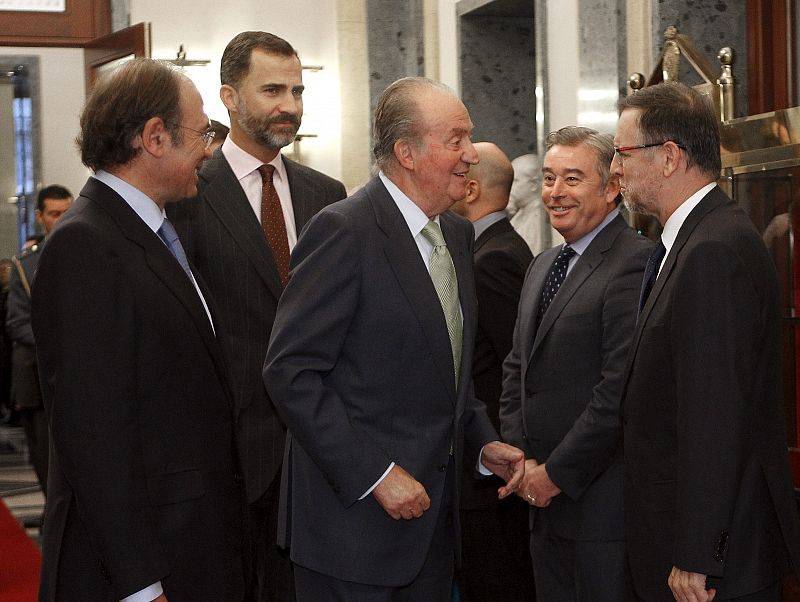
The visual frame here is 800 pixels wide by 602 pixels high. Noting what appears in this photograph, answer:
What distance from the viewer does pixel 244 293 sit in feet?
10.8

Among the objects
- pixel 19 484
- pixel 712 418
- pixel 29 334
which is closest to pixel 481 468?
pixel 712 418

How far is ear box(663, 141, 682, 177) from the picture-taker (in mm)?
→ 2674

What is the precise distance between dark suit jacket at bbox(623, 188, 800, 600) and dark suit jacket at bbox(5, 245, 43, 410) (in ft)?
15.8

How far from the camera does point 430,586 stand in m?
2.80

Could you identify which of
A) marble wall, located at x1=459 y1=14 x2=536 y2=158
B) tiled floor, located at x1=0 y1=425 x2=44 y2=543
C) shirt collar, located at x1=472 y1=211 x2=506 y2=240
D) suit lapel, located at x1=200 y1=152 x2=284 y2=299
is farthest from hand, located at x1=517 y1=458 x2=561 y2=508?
marble wall, located at x1=459 y1=14 x2=536 y2=158

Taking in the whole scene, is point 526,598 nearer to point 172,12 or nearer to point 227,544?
point 227,544

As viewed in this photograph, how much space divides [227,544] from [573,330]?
1.33 metres

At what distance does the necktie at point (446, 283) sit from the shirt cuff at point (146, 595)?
0.92m

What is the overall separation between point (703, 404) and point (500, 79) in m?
5.31

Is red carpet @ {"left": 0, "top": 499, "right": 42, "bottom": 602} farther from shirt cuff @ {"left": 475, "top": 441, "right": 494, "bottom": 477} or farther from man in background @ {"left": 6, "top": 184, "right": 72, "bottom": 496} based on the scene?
shirt cuff @ {"left": 475, "top": 441, "right": 494, "bottom": 477}

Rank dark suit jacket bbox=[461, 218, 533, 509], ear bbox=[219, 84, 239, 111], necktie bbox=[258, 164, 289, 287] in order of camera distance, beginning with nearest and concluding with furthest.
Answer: necktie bbox=[258, 164, 289, 287], ear bbox=[219, 84, 239, 111], dark suit jacket bbox=[461, 218, 533, 509]

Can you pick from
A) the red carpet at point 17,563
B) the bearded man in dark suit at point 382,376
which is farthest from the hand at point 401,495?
the red carpet at point 17,563

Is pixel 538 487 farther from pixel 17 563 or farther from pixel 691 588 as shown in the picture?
pixel 17 563

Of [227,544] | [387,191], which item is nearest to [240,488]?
[227,544]
